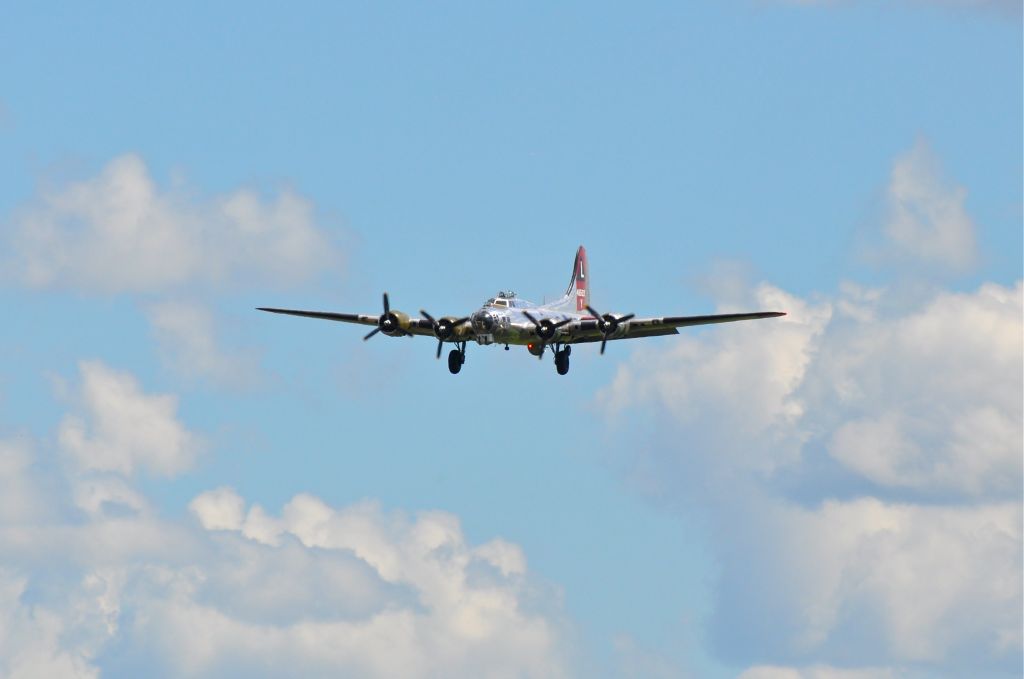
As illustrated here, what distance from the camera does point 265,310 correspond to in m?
119

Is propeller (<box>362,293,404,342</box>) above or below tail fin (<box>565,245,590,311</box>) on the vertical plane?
below

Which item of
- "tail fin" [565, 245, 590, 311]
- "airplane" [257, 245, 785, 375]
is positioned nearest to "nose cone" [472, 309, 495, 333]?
"airplane" [257, 245, 785, 375]

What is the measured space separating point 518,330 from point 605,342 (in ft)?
21.7

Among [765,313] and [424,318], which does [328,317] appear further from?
[765,313]

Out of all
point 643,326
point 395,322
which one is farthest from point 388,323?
point 643,326

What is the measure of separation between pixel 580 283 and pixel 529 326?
25387 mm

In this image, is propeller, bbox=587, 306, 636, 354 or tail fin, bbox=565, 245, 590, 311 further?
tail fin, bbox=565, 245, 590, 311

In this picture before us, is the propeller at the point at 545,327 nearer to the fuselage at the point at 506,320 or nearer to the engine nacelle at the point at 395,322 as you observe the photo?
the fuselage at the point at 506,320

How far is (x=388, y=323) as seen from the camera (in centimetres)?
11794

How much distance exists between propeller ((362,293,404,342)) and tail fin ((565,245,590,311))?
23745mm

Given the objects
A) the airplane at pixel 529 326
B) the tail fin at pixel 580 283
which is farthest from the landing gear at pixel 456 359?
the tail fin at pixel 580 283

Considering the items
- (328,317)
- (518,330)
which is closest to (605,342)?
(518,330)

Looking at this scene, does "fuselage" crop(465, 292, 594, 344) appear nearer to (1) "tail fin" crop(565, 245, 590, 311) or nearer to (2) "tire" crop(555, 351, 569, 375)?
(2) "tire" crop(555, 351, 569, 375)

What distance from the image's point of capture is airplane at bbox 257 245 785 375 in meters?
114
